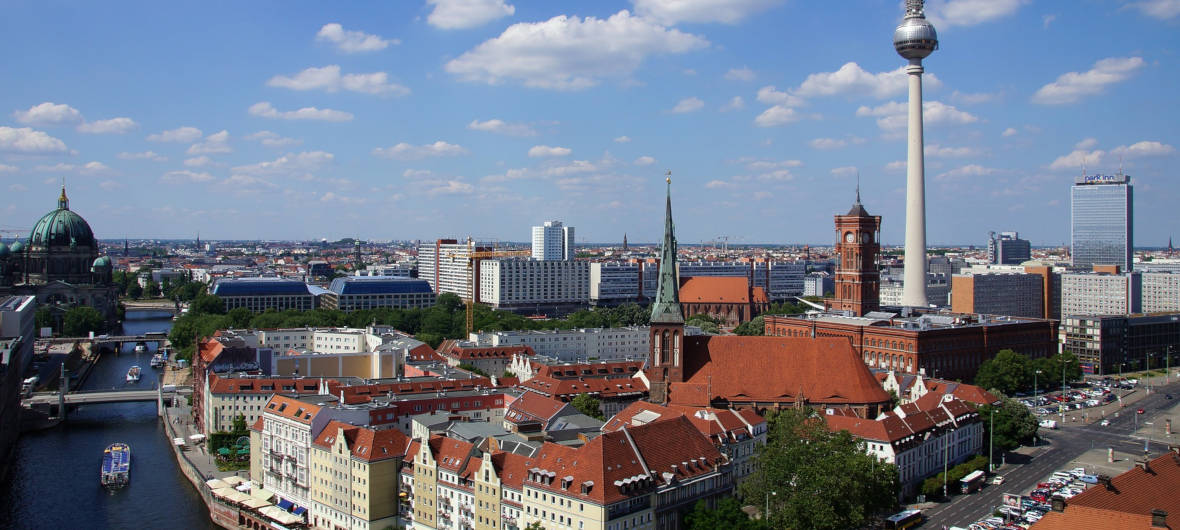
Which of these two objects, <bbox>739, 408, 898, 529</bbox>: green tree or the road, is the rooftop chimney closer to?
<bbox>739, 408, 898, 529</bbox>: green tree

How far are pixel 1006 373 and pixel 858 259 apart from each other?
18.5 m

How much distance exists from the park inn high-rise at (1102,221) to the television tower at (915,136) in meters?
79.9

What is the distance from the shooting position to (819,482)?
39969 mm

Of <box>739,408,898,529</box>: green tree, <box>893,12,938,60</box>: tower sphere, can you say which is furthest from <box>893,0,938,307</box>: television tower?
<box>739,408,898,529</box>: green tree

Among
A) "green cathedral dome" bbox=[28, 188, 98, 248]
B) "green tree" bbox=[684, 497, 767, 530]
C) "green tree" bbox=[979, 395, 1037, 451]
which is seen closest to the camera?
"green tree" bbox=[684, 497, 767, 530]

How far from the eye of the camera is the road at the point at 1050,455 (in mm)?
45906

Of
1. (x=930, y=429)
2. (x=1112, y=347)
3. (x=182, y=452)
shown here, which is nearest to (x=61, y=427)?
(x=182, y=452)

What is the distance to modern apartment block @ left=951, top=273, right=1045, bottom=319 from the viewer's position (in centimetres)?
11856

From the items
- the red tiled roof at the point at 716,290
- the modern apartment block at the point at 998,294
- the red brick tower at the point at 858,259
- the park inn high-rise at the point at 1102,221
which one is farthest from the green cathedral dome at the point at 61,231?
the park inn high-rise at the point at 1102,221

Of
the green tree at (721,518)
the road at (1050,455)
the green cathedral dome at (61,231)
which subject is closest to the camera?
the green tree at (721,518)

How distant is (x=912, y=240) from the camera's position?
97438 millimetres

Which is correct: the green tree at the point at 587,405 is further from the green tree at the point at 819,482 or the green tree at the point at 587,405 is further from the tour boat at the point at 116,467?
the tour boat at the point at 116,467

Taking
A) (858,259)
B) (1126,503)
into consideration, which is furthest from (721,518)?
(858,259)

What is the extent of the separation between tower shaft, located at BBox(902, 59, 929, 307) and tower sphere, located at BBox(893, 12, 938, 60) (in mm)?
1056
